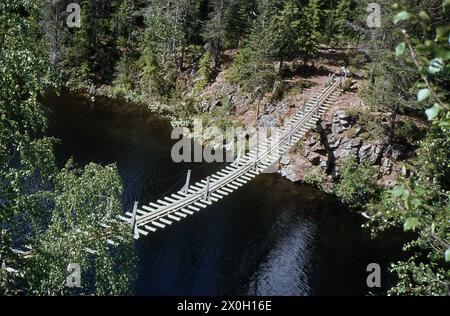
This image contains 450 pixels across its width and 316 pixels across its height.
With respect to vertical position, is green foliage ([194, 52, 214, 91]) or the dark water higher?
green foliage ([194, 52, 214, 91])

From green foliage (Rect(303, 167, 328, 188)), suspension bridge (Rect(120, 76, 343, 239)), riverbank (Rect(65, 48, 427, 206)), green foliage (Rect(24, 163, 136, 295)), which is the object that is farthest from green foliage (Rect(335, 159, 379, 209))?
green foliage (Rect(24, 163, 136, 295))

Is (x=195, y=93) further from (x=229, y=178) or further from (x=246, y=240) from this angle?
(x=246, y=240)

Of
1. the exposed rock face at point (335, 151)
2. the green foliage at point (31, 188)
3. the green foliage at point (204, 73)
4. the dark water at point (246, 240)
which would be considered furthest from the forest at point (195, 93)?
the dark water at point (246, 240)

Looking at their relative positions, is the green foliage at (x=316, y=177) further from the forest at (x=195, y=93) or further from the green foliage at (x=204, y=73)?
the green foliage at (x=204, y=73)

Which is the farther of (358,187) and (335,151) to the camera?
(335,151)

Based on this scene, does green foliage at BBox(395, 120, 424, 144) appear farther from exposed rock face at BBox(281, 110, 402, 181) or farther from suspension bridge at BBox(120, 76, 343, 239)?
suspension bridge at BBox(120, 76, 343, 239)

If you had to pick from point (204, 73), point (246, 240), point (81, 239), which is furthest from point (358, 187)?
point (81, 239)
